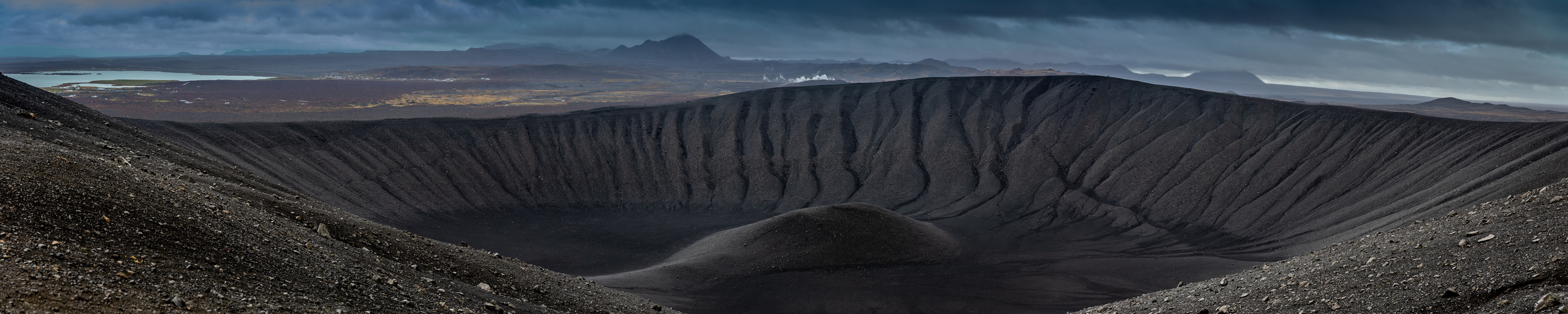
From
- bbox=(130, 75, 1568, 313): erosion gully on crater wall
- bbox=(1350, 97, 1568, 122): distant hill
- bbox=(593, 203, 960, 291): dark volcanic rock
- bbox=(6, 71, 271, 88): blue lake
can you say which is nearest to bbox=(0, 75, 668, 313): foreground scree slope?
bbox=(130, 75, 1568, 313): erosion gully on crater wall

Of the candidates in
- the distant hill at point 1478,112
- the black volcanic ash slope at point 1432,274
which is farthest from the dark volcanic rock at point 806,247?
the distant hill at point 1478,112

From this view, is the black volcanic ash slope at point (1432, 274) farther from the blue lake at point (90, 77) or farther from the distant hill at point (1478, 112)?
the blue lake at point (90, 77)

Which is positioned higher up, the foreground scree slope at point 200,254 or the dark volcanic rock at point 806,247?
the foreground scree slope at point 200,254

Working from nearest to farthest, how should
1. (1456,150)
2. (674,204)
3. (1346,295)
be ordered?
(1346,295) → (1456,150) → (674,204)

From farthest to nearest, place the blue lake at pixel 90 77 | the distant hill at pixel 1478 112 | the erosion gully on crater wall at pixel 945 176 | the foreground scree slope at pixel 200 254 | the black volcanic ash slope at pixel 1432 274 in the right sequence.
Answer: the blue lake at pixel 90 77, the distant hill at pixel 1478 112, the erosion gully on crater wall at pixel 945 176, the black volcanic ash slope at pixel 1432 274, the foreground scree slope at pixel 200 254

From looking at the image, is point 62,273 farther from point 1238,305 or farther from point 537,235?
point 537,235

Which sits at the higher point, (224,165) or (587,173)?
(224,165)

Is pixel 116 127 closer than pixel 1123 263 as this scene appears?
Yes

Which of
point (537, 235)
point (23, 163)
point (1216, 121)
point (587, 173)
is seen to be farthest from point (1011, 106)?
point (23, 163)
